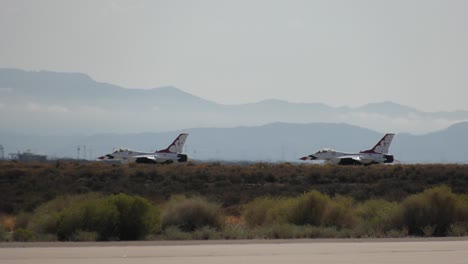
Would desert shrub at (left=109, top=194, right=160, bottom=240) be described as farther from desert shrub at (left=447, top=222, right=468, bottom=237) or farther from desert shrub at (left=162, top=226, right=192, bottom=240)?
desert shrub at (left=447, top=222, right=468, bottom=237)

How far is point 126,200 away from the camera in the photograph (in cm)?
2211

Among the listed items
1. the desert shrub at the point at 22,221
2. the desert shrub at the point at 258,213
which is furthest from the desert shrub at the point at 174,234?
the desert shrub at the point at 22,221

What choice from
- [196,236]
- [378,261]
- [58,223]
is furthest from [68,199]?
[378,261]

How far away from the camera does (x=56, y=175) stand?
5553 centimetres

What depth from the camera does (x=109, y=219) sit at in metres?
21.3

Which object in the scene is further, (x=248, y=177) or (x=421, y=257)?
(x=248, y=177)

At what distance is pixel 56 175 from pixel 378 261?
43.0m

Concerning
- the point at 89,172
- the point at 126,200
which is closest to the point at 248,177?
the point at 89,172

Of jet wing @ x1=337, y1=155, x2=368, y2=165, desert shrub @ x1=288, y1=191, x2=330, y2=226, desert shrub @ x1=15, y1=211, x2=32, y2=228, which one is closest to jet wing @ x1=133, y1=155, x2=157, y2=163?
jet wing @ x1=337, y1=155, x2=368, y2=165

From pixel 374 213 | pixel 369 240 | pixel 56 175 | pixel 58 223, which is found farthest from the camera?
pixel 56 175

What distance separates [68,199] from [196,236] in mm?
6887

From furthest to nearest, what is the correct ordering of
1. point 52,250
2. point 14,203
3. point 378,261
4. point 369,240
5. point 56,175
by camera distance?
1. point 56,175
2. point 14,203
3. point 369,240
4. point 52,250
5. point 378,261

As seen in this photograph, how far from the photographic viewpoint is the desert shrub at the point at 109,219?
2105 centimetres

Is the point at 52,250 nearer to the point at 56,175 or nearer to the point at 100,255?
the point at 100,255
